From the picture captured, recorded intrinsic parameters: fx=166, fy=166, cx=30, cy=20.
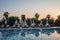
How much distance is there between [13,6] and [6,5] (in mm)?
159

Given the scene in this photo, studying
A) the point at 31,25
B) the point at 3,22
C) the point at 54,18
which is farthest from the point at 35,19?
the point at 3,22

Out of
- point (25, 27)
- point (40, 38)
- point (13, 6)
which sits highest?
point (13, 6)

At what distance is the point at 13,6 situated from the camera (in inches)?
146

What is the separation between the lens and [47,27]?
3.73 meters

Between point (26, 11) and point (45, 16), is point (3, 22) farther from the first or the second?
point (45, 16)

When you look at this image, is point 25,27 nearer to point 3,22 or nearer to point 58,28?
point 3,22

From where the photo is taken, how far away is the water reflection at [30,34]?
355cm

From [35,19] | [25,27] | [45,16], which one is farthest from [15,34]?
[45,16]

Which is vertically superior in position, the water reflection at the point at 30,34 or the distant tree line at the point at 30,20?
Result: the distant tree line at the point at 30,20

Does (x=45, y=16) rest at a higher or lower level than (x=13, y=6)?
lower

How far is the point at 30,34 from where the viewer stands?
3.64 m

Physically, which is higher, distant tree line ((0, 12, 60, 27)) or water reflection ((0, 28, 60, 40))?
distant tree line ((0, 12, 60, 27))

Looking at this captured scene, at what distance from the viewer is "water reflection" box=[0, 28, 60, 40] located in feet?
Answer: 11.6

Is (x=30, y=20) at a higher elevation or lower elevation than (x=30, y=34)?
higher
